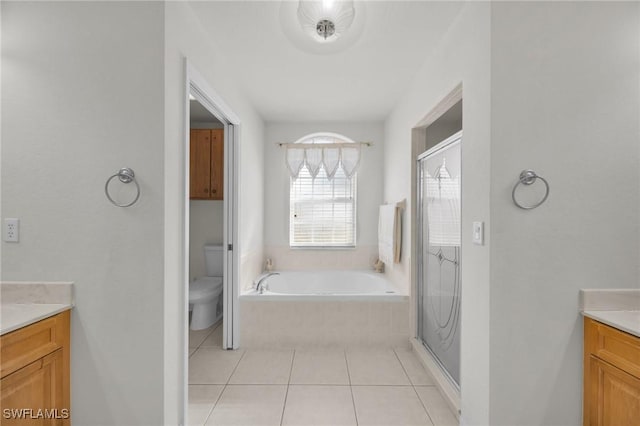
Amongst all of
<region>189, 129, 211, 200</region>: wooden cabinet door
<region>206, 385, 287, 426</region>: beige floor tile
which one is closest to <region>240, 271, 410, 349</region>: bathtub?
<region>206, 385, 287, 426</region>: beige floor tile

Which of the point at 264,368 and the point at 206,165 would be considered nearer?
the point at 264,368

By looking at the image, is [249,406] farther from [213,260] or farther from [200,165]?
[200,165]

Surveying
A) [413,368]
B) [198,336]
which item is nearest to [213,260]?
[198,336]

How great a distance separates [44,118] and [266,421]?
79.1 inches

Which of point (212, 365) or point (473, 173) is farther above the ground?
point (473, 173)

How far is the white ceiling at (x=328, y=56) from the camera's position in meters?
1.89

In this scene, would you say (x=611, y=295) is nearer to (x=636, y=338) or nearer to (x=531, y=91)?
(x=636, y=338)

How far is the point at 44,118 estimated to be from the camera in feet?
5.27

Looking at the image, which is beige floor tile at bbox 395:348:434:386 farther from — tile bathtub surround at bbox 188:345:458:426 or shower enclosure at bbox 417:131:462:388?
shower enclosure at bbox 417:131:462:388

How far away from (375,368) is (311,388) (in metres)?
0.58

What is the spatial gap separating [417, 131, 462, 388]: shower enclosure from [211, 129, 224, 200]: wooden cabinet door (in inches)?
87.1

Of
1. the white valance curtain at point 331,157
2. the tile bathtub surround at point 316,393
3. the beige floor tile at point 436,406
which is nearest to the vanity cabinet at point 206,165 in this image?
the white valance curtain at point 331,157

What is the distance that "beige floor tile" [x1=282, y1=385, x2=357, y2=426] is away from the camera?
1.95m

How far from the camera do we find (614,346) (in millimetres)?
1401
